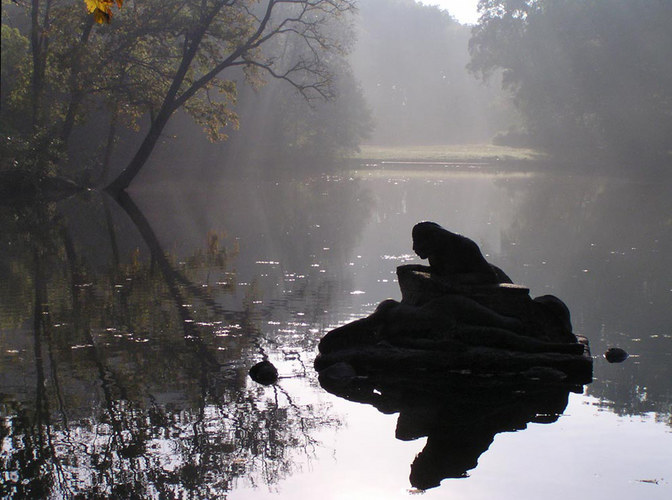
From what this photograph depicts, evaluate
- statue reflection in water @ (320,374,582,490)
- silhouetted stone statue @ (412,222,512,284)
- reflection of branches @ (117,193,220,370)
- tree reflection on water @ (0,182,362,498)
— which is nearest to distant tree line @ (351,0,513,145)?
reflection of branches @ (117,193,220,370)

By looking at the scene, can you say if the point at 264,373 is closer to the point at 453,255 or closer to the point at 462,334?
the point at 462,334

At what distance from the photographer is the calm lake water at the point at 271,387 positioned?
6.62 meters

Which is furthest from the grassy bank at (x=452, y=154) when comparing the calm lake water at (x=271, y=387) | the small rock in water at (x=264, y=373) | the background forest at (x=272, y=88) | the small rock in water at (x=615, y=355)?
the small rock in water at (x=264, y=373)

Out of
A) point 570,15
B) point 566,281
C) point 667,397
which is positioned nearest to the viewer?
point 667,397

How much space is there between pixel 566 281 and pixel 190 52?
854 inches

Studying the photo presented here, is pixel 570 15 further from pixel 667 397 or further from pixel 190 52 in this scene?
pixel 667 397

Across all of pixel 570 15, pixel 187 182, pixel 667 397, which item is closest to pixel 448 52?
pixel 570 15

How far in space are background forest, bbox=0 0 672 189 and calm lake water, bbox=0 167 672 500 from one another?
12.7m

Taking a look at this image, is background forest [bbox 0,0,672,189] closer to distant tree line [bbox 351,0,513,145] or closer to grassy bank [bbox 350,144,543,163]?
distant tree line [bbox 351,0,513,145]

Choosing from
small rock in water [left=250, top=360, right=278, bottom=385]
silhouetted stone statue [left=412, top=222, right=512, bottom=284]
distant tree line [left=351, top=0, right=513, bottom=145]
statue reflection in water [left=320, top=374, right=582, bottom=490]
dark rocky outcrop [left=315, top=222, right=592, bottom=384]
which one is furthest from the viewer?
distant tree line [left=351, top=0, right=513, bottom=145]

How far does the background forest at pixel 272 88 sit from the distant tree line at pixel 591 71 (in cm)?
11

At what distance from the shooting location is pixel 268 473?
263 inches

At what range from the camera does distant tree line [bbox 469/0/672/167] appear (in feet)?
199

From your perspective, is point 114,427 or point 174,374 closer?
point 114,427
